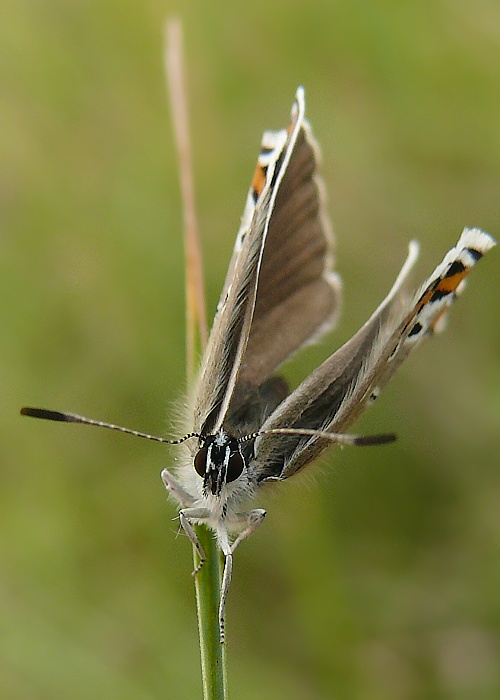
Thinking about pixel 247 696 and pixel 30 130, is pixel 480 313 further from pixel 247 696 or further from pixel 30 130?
pixel 30 130

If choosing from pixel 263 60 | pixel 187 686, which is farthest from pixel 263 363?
pixel 263 60

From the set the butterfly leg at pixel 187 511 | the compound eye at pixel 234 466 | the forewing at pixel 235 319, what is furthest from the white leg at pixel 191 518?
the forewing at pixel 235 319

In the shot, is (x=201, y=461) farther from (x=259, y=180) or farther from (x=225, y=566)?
(x=259, y=180)

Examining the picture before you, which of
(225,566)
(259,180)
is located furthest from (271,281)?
(225,566)

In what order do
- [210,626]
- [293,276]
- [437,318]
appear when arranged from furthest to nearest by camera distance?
1. [293,276]
2. [437,318]
3. [210,626]

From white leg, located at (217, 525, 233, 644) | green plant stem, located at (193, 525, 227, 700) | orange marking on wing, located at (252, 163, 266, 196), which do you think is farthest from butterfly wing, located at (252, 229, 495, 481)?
orange marking on wing, located at (252, 163, 266, 196)

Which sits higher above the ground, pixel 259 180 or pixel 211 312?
pixel 259 180

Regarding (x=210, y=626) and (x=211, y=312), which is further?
(x=211, y=312)
